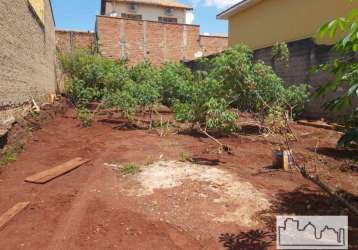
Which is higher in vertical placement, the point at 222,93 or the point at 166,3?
the point at 166,3

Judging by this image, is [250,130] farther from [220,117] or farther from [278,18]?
[278,18]

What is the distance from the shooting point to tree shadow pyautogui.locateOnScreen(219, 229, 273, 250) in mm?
3025

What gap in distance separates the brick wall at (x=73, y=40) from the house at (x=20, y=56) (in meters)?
7.27

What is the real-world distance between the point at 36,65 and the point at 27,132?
14.7ft

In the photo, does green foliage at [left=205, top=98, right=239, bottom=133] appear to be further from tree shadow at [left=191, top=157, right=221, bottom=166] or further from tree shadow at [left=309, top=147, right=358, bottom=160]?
tree shadow at [left=309, top=147, right=358, bottom=160]

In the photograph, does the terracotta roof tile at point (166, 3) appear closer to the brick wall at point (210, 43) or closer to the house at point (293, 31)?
the brick wall at point (210, 43)

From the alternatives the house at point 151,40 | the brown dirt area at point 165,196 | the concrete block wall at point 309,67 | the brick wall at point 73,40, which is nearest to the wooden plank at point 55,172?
the brown dirt area at point 165,196

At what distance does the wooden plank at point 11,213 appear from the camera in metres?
3.56

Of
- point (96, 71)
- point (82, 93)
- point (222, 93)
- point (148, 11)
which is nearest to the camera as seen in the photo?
point (222, 93)

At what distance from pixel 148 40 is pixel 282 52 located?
12.9 meters

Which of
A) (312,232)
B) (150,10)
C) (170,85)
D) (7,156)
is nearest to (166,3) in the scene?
(150,10)

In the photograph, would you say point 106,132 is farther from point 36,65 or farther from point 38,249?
point 38,249

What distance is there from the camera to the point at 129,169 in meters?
5.35

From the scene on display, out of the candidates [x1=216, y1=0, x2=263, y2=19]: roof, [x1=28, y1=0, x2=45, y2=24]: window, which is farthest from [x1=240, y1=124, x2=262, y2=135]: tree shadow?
[x1=216, y1=0, x2=263, y2=19]: roof
